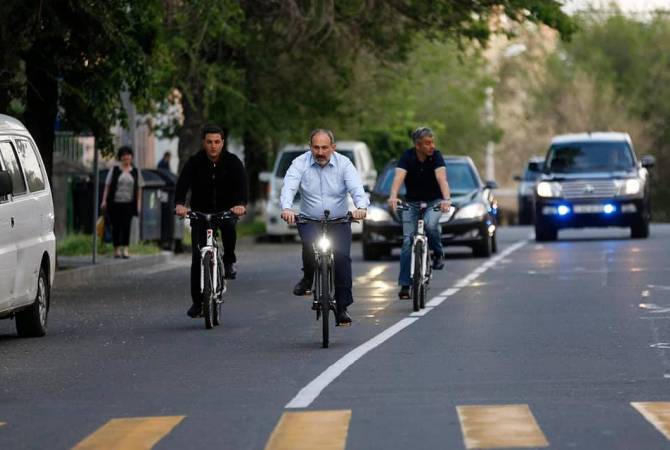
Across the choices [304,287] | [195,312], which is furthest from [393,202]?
[304,287]

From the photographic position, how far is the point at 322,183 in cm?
1573

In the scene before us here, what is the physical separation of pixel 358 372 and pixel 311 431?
9.30ft

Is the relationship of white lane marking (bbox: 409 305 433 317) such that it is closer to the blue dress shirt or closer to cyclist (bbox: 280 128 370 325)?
cyclist (bbox: 280 128 370 325)

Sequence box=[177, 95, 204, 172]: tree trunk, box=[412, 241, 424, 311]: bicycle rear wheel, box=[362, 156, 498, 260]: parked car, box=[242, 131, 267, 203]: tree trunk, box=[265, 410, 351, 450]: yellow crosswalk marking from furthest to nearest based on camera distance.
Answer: box=[242, 131, 267, 203]: tree trunk → box=[177, 95, 204, 172]: tree trunk → box=[362, 156, 498, 260]: parked car → box=[412, 241, 424, 311]: bicycle rear wheel → box=[265, 410, 351, 450]: yellow crosswalk marking

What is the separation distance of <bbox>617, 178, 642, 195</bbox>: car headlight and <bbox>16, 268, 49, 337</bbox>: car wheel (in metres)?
19.8

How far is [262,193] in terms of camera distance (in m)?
50.8

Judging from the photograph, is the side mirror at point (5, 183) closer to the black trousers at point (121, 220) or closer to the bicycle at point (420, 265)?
the bicycle at point (420, 265)

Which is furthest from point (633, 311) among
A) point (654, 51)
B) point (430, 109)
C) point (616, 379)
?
point (654, 51)

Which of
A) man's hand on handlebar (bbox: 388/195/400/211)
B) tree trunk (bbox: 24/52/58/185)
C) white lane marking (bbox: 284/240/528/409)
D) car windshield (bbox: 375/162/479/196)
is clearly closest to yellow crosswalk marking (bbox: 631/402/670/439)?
white lane marking (bbox: 284/240/528/409)

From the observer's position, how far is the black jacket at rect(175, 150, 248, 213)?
17656 mm

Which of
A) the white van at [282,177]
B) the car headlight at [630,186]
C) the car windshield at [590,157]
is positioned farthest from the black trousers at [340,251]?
the white van at [282,177]

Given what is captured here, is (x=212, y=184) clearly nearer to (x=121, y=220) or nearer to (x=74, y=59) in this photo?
(x=74, y=59)

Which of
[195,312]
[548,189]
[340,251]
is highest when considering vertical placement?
[340,251]

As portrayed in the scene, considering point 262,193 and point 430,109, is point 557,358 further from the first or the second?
point 430,109
